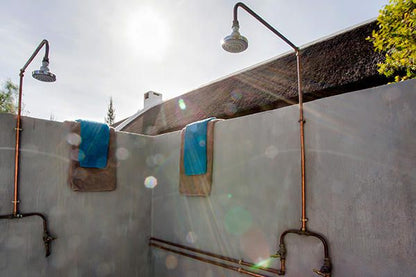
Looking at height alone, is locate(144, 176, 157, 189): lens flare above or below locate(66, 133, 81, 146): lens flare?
below

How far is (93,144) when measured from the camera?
119 inches

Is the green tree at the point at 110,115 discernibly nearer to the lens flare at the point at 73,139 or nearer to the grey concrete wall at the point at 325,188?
the lens flare at the point at 73,139

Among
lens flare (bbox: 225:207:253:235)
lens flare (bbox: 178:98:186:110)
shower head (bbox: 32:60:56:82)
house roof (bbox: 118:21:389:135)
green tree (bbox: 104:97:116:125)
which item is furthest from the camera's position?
green tree (bbox: 104:97:116:125)

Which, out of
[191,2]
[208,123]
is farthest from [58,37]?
[208,123]

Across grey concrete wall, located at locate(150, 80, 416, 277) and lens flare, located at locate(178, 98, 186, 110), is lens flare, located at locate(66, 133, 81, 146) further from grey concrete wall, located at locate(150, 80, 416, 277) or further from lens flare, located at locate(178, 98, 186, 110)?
lens flare, located at locate(178, 98, 186, 110)

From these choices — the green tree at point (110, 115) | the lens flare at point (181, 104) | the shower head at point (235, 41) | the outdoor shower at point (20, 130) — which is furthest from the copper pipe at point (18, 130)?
the green tree at point (110, 115)

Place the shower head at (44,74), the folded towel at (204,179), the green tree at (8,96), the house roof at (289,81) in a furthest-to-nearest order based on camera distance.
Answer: the green tree at (8,96) < the house roof at (289,81) < the folded towel at (204,179) < the shower head at (44,74)

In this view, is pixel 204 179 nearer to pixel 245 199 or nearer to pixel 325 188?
pixel 245 199

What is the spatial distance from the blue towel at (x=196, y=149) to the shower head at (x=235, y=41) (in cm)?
98

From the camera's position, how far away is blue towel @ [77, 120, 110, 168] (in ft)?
9.66

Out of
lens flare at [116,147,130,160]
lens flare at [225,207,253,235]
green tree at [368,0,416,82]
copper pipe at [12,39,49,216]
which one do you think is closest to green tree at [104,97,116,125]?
lens flare at [116,147,130,160]

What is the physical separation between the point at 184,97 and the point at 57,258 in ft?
17.8

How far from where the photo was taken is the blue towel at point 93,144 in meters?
2.95

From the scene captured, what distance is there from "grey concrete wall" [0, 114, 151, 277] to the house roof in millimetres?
2186
